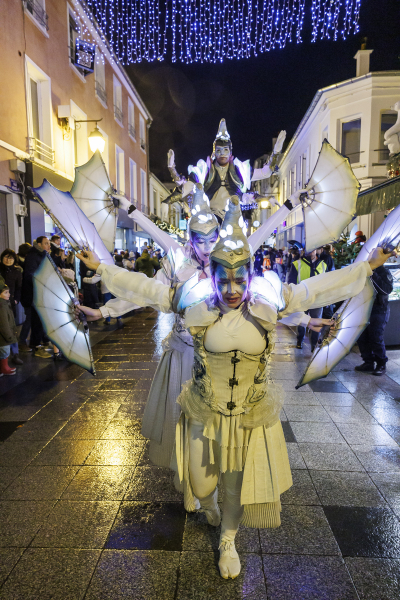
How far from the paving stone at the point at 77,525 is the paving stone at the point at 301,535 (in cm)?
103

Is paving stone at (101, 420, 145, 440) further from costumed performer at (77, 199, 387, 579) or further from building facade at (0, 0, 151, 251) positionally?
building facade at (0, 0, 151, 251)

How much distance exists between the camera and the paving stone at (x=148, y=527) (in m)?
2.53

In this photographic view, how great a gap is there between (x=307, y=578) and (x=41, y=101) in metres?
12.4

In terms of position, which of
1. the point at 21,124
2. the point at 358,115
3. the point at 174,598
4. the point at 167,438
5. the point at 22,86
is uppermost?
the point at 358,115

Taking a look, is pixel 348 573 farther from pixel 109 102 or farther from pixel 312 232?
pixel 109 102

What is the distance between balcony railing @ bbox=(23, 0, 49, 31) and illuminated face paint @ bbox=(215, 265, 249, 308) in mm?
11240

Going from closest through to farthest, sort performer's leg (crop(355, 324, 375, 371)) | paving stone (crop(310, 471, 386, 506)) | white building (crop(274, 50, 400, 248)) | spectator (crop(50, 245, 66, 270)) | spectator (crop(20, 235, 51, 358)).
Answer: paving stone (crop(310, 471, 386, 506)), performer's leg (crop(355, 324, 375, 371)), spectator (crop(20, 235, 51, 358)), spectator (crop(50, 245, 66, 270)), white building (crop(274, 50, 400, 248))

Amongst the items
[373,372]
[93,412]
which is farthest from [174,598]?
[373,372]

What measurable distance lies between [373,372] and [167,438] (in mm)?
4198

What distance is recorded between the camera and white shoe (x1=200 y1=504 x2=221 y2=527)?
2.62 meters

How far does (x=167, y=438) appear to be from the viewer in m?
2.90

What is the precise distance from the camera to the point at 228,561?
2279 mm

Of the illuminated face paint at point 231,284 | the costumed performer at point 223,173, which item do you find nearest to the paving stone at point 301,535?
the illuminated face paint at point 231,284

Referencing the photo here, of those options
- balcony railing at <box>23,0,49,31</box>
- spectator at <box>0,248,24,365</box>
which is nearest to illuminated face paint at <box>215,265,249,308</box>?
spectator at <box>0,248,24,365</box>
